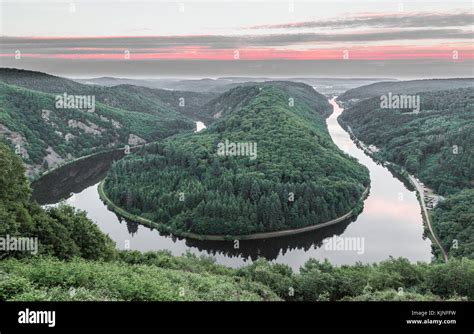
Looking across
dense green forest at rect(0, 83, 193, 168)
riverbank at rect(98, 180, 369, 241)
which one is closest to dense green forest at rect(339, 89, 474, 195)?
riverbank at rect(98, 180, 369, 241)

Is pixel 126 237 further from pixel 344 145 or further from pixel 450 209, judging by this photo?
pixel 344 145

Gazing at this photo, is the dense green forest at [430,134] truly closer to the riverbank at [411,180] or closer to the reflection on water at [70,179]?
the riverbank at [411,180]

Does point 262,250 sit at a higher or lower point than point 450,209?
lower

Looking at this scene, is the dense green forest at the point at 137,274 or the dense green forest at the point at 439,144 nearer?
the dense green forest at the point at 137,274
